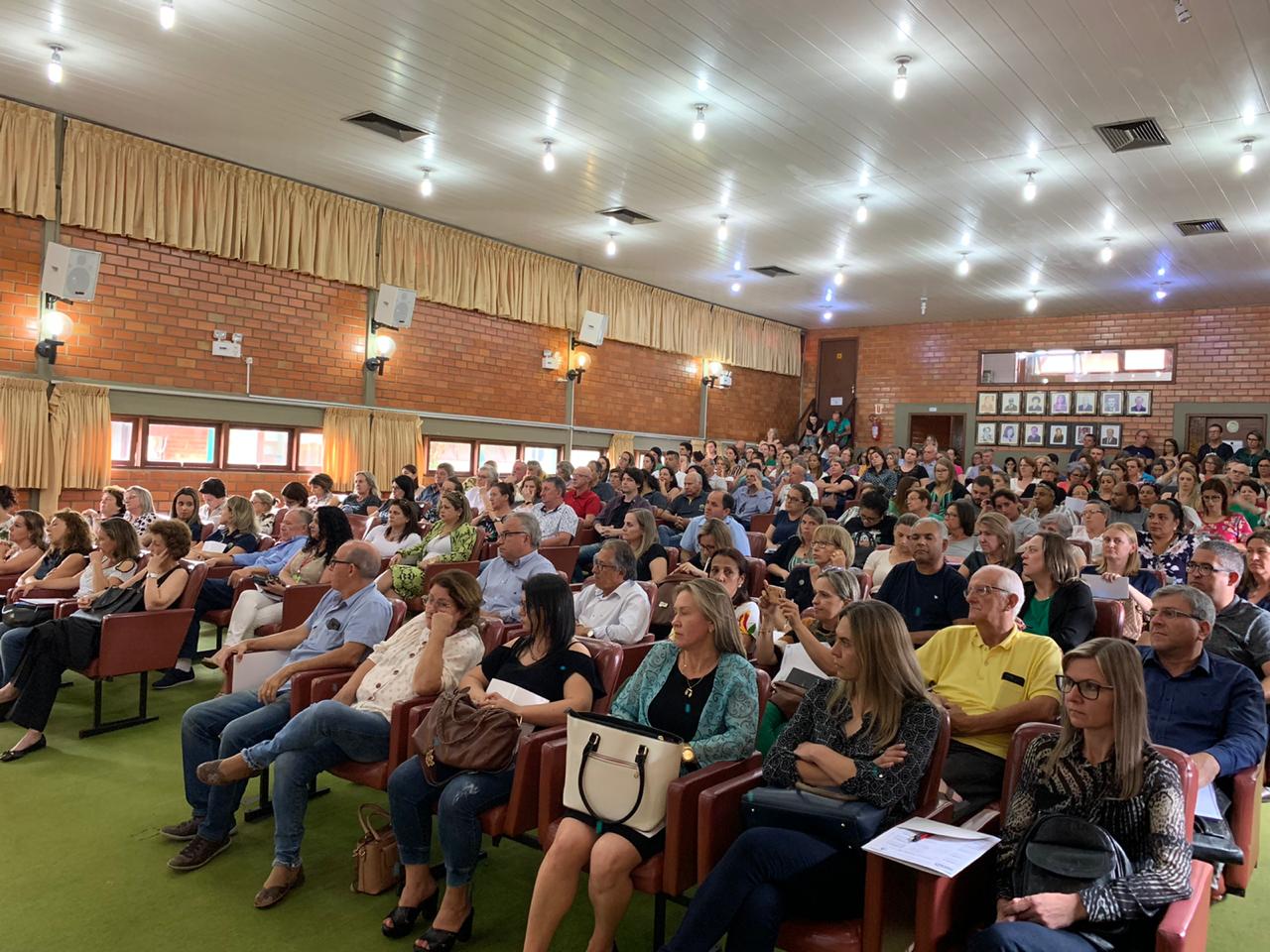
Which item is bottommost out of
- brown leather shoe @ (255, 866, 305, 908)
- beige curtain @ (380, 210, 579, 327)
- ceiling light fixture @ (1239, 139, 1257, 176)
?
brown leather shoe @ (255, 866, 305, 908)

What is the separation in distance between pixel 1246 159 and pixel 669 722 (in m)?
7.75

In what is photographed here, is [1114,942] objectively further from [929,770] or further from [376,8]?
[376,8]

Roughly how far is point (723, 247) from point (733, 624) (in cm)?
995

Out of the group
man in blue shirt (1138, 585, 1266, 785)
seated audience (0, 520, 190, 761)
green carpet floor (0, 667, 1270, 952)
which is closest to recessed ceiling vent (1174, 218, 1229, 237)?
green carpet floor (0, 667, 1270, 952)

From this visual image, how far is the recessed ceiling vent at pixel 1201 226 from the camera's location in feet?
32.6

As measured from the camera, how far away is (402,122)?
27.5ft

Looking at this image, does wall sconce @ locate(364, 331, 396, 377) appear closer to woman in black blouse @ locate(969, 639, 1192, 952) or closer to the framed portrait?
woman in black blouse @ locate(969, 639, 1192, 952)

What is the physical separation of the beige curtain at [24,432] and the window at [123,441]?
30.1 inches

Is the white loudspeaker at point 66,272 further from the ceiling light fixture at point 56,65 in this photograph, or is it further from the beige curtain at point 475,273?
the beige curtain at point 475,273

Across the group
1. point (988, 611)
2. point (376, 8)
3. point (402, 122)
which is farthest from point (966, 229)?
point (988, 611)

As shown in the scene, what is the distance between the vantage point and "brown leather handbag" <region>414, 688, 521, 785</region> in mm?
3010

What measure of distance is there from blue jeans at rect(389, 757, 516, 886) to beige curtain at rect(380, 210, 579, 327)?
8931 millimetres

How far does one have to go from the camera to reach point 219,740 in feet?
12.0

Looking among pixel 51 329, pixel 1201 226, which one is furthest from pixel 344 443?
pixel 1201 226
